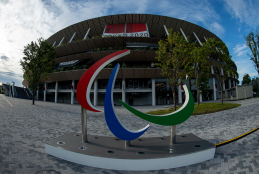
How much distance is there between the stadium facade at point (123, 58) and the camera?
25.8 metres

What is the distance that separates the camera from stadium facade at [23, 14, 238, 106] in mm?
25797

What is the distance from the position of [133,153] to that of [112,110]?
4.26 feet

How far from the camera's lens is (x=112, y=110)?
12.6 ft

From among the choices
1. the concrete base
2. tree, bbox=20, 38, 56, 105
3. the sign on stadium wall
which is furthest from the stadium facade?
the concrete base

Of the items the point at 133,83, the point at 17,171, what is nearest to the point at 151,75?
the point at 133,83

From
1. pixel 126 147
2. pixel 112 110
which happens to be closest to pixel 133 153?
pixel 126 147

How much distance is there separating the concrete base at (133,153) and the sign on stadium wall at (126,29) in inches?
1166

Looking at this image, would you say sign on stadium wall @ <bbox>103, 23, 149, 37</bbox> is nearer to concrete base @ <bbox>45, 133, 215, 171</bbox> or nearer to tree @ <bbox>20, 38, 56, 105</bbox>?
tree @ <bbox>20, 38, 56, 105</bbox>

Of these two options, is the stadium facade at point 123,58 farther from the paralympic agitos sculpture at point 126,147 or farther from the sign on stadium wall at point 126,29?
the paralympic agitos sculpture at point 126,147

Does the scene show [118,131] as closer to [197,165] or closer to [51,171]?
[51,171]

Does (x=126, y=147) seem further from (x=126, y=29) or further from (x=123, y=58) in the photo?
(x=126, y=29)

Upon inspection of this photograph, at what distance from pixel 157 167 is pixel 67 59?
31717 mm

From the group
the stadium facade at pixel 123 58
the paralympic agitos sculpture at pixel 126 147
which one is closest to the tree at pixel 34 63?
the stadium facade at pixel 123 58

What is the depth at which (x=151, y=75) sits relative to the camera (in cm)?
2555
